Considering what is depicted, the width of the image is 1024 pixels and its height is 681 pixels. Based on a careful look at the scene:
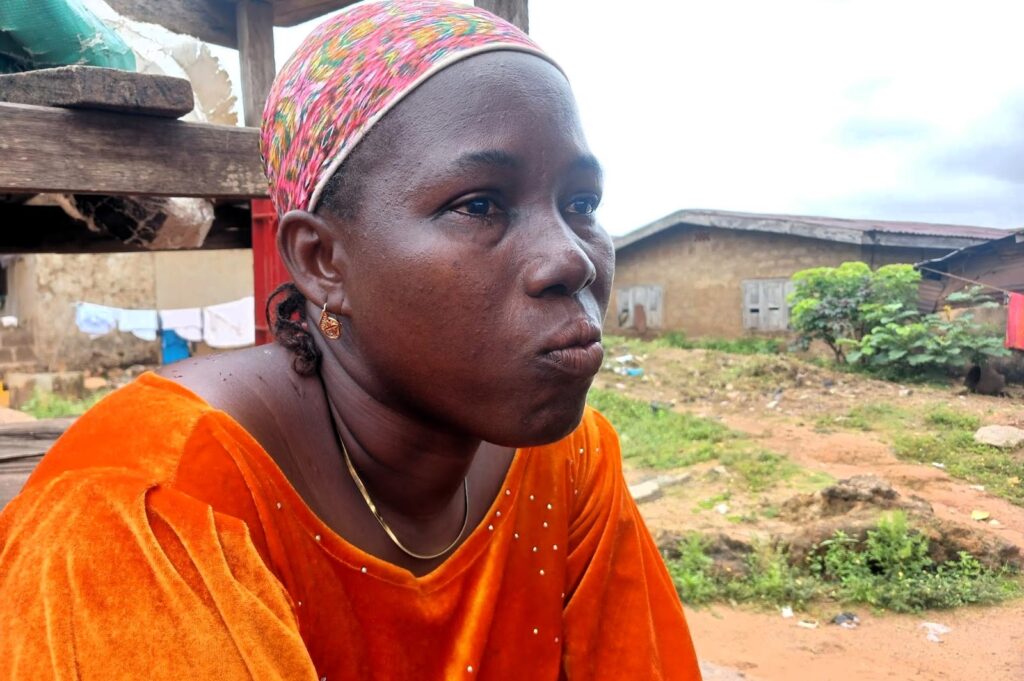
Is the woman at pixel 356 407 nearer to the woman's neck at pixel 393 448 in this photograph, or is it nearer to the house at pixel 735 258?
the woman's neck at pixel 393 448

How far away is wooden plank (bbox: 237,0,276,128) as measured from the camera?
10.8 ft

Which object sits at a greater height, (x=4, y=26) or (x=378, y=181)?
(x=4, y=26)

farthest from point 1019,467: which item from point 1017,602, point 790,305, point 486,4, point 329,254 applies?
point 790,305

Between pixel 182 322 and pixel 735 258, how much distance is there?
11.0m

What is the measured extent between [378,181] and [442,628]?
2.63 feet

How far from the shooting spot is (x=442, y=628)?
141 cm

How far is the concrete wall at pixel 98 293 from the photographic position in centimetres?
1238

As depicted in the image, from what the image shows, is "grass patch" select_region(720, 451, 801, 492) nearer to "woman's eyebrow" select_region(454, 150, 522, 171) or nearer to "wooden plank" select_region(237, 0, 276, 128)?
"wooden plank" select_region(237, 0, 276, 128)

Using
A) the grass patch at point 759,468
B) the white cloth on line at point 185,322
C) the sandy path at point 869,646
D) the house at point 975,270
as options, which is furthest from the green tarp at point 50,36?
the white cloth on line at point 185,322

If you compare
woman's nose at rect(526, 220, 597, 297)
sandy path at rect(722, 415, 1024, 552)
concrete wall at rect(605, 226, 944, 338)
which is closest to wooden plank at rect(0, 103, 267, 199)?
woman's nose at rect(526, 220, 597, 297)

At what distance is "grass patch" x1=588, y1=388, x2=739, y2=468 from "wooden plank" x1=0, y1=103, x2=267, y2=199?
16.9ft

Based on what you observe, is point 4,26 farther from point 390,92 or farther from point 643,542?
point 643,542

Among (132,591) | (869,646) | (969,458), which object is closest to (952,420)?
(969,458)

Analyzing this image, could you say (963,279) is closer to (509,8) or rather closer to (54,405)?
(509,8)
